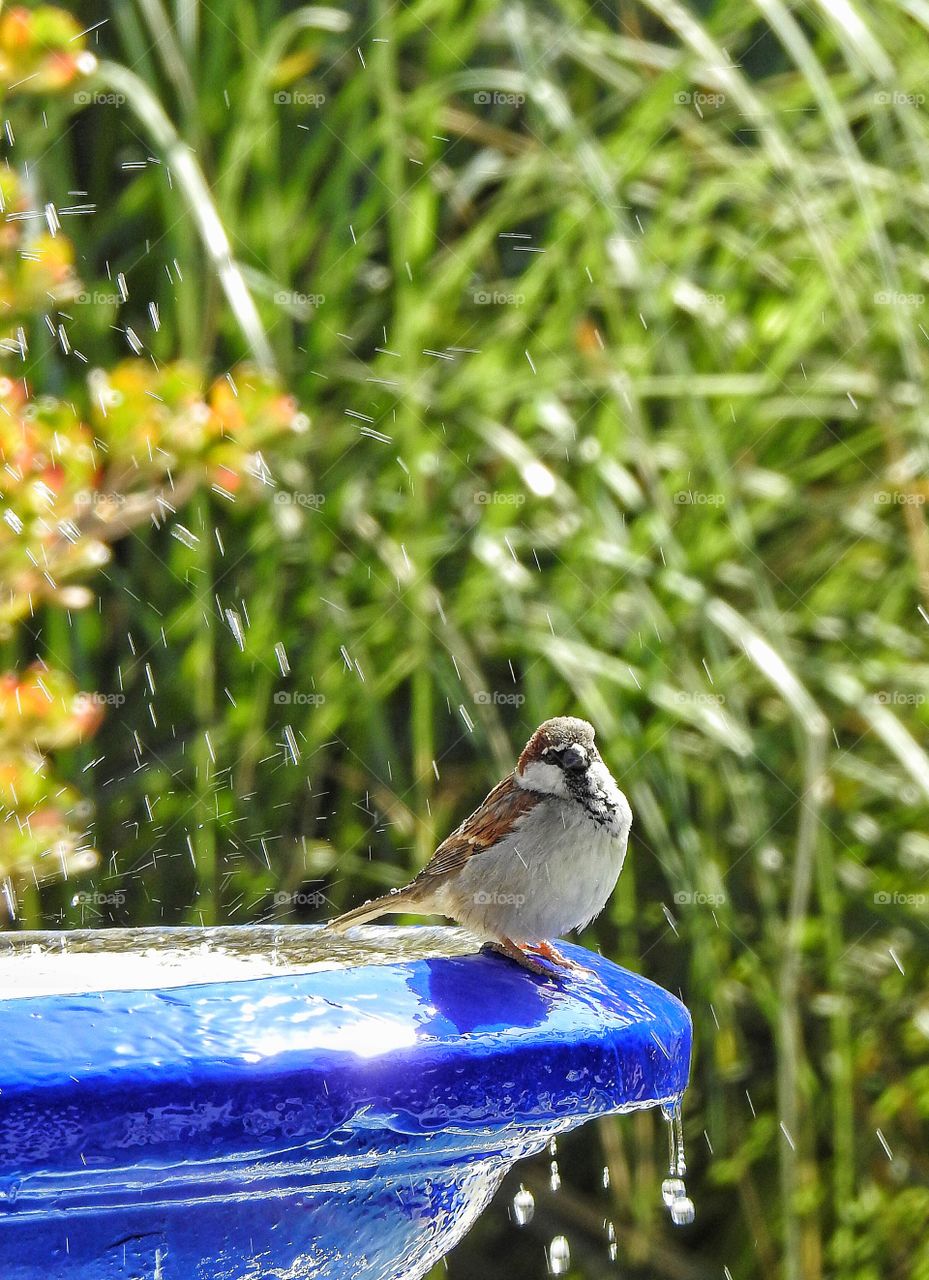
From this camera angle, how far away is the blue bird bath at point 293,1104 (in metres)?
0.96

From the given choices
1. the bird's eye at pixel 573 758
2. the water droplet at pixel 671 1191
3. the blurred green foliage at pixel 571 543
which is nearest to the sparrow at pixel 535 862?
the bird's eye at pixel 573 758

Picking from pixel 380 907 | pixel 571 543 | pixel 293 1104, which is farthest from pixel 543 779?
pixel 571 543

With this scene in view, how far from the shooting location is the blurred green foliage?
2605mm

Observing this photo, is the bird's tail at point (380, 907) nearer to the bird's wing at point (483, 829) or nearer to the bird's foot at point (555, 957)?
the bird's wing at point (483, 829)

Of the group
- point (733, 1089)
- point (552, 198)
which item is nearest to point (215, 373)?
point (552, 198)

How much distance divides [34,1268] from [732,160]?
2454mm

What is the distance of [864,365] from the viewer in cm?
289

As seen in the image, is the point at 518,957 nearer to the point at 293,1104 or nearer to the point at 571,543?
the point at 293,1104

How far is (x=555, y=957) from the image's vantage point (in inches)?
61.7

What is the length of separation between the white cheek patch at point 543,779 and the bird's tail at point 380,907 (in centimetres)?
18

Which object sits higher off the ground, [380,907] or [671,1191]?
[380,907]

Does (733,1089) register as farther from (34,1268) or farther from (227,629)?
(34,1268)

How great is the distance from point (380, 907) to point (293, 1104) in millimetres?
656

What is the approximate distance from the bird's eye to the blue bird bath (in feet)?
1.50
